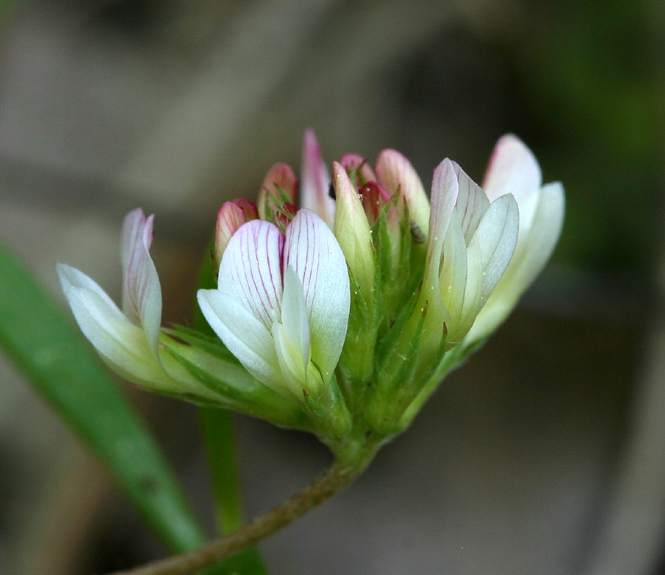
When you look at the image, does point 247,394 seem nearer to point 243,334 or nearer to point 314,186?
point 243,334

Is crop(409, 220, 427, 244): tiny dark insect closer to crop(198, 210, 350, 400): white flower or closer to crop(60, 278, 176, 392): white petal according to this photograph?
crop(198, 210, 350, 400): white flower

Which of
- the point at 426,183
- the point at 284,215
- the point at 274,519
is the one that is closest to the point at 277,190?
the point at 284,215

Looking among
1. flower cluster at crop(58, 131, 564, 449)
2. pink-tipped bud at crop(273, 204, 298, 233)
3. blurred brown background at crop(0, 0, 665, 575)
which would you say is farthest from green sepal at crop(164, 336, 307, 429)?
blurred brown background at crop(0, 0, 665, 575)

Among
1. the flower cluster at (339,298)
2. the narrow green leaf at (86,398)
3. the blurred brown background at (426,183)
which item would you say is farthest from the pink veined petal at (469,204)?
the blurred brown background at (426,183)

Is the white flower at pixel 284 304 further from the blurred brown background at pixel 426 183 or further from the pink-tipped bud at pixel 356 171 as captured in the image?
the blurred brown background at pixel 426 183

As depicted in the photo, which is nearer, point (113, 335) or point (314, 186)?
point (113, 335)

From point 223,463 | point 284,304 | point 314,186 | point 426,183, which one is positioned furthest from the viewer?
point 426,183

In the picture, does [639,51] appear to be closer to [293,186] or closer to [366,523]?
[366,523]
